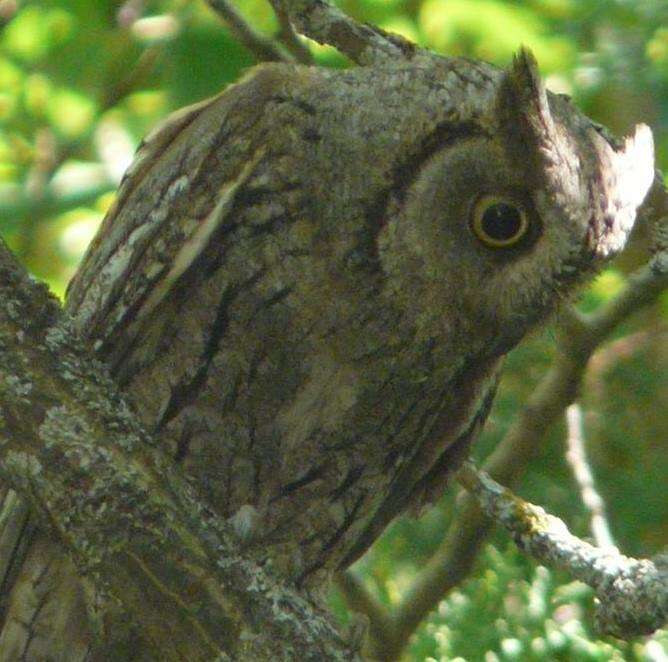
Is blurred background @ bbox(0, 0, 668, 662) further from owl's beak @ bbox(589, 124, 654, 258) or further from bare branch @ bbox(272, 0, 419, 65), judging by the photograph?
bare branch @ bbox(272, 0, 419, 65)

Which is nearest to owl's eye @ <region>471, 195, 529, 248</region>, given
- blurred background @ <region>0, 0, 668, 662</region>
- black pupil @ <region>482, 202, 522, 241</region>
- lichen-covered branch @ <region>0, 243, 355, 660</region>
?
black pupil @ <region>482, 202, 522, 241</region>

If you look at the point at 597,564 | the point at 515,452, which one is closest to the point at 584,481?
the point at 515,452

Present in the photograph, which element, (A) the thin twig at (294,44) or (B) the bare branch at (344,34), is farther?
(A) the thin twig at (294,44)

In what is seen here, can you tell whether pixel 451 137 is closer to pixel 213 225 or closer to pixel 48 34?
pixel 213 225

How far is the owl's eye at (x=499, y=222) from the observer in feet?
7.91

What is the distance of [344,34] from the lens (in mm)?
2676

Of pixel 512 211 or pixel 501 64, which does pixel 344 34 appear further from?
pixel 501 64

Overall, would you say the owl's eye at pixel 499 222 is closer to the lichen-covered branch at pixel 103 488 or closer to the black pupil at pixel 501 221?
the black pupil at pixel 501 221

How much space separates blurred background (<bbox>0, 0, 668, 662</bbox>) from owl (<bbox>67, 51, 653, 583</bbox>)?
0.26 meters

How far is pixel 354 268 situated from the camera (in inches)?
101

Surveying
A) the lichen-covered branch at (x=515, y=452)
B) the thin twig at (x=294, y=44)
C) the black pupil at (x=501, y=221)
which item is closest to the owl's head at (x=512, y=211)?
the black pupil at (x=501, y=221)

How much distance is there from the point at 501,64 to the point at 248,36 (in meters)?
0.65

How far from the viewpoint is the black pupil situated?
7.91 ft

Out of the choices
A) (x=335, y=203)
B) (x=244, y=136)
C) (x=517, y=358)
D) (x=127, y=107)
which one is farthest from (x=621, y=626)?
(x=127, y=107)
